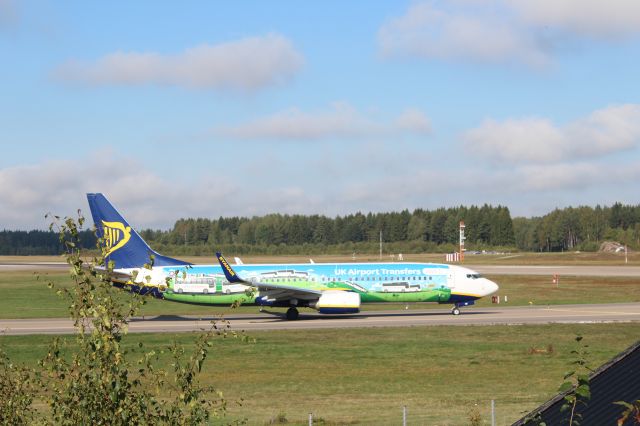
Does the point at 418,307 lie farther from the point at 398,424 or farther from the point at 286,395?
the point at 398,424

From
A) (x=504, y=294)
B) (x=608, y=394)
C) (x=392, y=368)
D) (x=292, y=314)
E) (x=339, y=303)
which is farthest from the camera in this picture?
(x=504, y=294)

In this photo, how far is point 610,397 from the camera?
56.4 ft

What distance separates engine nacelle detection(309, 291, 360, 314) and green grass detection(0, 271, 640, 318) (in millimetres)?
6499

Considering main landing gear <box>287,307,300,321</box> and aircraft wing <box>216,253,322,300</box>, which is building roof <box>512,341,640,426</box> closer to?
aircraft wing <box>216,253,322,300</box>

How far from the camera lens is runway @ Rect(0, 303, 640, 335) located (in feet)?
184

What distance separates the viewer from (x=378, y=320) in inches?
2350

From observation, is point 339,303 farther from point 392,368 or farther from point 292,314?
point 392,368

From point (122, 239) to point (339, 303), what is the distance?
50.6ft

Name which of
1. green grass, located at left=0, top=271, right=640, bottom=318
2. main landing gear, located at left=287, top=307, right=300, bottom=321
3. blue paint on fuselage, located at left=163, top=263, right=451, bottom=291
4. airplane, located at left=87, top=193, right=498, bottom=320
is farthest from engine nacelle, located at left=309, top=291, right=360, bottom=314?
A: green grass, located at left=0, top=271, right=640, bottom=318

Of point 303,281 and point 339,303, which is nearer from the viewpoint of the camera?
point 339,303

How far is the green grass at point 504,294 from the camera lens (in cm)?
7281

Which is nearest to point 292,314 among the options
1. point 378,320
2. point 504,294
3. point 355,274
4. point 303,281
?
point 303,281

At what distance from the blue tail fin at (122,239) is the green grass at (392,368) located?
8717mm

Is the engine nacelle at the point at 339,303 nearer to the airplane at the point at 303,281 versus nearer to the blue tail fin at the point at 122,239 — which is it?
the airplane at the point at 303,281
